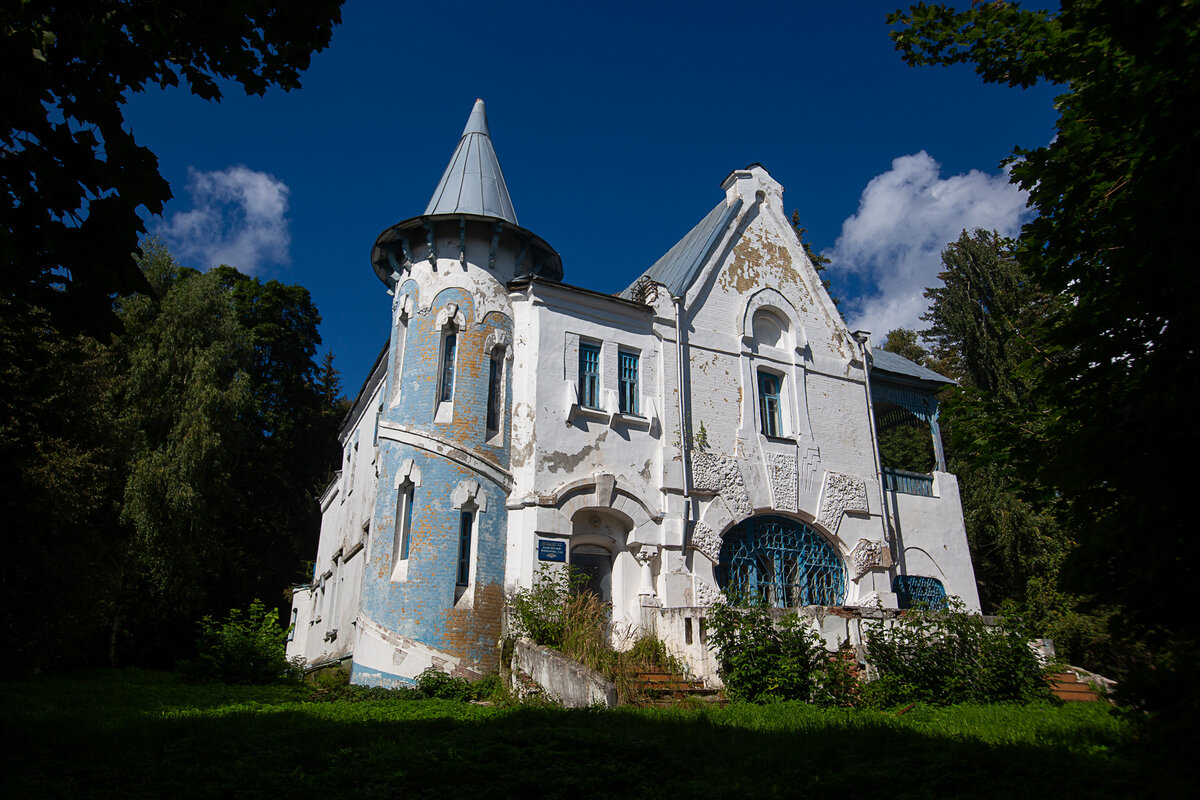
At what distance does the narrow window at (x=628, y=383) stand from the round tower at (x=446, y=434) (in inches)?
96.7

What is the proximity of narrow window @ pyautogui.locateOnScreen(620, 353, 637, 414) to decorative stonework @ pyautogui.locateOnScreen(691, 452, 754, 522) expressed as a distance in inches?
66.5

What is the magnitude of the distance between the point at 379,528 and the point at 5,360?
29.7 ft

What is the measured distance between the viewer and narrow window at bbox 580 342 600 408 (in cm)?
1611

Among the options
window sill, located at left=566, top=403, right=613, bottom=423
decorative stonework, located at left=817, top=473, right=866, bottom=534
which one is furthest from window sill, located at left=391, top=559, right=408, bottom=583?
decorative stonework, located at left=817, top=473, right=866, bottom=534

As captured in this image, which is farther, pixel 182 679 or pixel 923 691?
pixel 182 679

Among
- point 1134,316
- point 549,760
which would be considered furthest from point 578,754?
point 1134,316

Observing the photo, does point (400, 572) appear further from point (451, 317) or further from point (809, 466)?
point (809, 466)

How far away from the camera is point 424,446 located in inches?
593

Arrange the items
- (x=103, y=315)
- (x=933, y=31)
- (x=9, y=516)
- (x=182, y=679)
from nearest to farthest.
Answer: (x=103, y=315) → (x=933, y=31) → (x=9, y=516) → (x=182, y=679)

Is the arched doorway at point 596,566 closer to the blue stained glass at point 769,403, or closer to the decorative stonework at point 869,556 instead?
the blue stained glass at point 769,403

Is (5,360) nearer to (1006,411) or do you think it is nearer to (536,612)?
(536,612)

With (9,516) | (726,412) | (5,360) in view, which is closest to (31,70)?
(5,360)

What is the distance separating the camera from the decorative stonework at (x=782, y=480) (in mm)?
17297

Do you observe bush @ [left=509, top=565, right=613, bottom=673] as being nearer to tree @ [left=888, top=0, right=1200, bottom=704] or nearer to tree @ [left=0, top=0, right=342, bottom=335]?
tree @ [left=888, top=0, right=1200, bottom=704]
